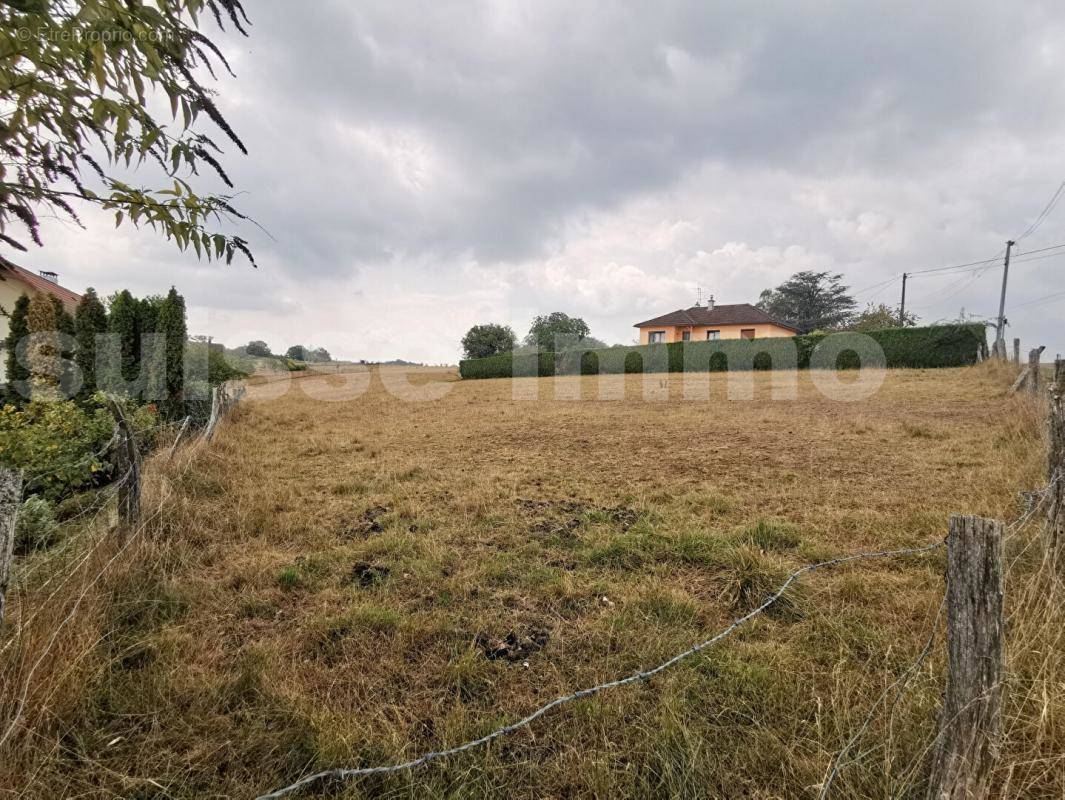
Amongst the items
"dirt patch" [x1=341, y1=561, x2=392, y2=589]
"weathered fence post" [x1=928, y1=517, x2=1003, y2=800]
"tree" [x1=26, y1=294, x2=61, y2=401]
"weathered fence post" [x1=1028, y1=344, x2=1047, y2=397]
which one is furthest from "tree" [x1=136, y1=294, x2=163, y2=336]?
"weathered fence post" [x1=1028, y1=344, x2=1047, y2=397]

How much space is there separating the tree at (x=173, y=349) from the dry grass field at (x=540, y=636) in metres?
4.01

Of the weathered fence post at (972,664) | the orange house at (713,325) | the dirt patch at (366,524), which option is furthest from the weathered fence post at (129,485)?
the orange house at (713,325)

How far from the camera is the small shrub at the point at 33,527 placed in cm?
318

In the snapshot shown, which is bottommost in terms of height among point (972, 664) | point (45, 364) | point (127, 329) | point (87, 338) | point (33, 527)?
point (33, 527)

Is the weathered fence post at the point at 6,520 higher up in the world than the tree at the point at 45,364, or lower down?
lower down

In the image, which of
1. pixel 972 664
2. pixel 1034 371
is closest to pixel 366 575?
pixel 972 664

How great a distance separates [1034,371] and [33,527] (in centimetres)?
1381

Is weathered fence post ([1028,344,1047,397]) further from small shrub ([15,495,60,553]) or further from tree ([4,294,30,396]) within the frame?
tree ([4,294,30,396])

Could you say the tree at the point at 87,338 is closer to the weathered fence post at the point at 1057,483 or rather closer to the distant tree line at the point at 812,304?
the weathered fence post at the point at 1057,483

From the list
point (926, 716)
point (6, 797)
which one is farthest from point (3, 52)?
point (926, 716)

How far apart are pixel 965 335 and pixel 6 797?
25.6 meters

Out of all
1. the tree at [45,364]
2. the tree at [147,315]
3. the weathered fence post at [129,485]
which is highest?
the tree at [147,315]

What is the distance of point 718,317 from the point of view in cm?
3528

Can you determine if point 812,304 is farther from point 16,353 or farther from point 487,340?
point 16,353
